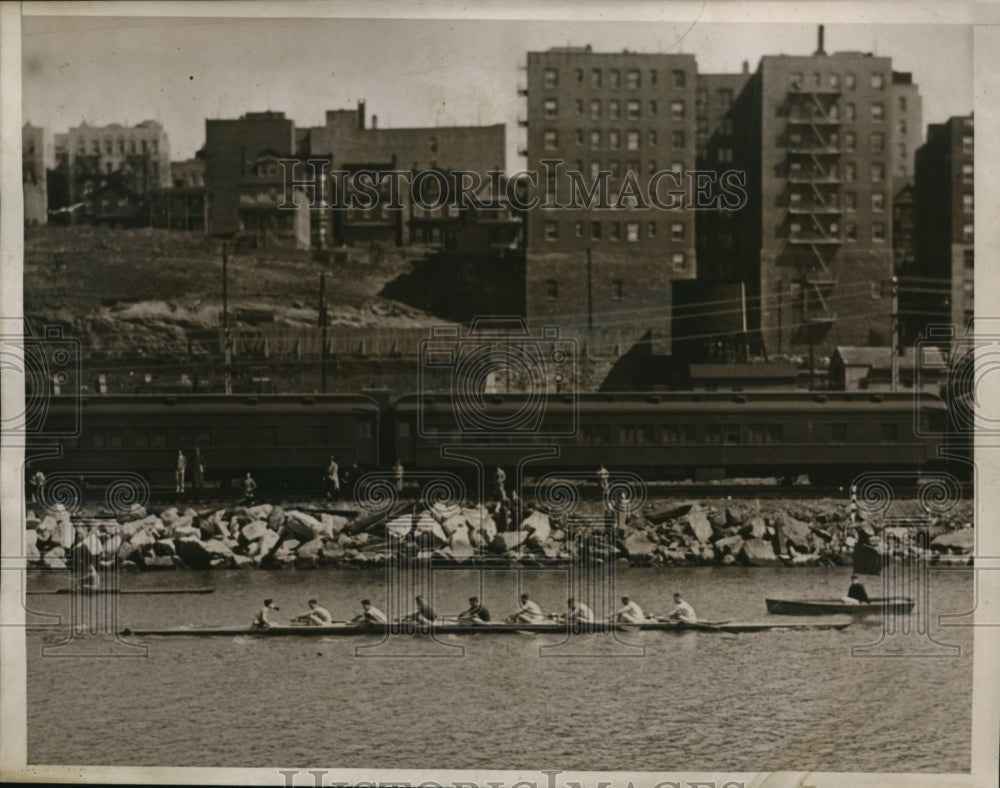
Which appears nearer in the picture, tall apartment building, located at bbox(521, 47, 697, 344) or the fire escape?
tall apartment building, located at bbox(521, 47, 697, 344)

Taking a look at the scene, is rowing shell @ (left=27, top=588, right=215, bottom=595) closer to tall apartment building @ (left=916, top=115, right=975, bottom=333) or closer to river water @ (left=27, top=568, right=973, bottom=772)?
river water @ (left=27, top=568, right=973, bottom=772)

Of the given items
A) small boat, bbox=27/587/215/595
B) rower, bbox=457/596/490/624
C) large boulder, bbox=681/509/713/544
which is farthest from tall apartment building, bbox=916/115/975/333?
small boat, bbox=27/587/215/595

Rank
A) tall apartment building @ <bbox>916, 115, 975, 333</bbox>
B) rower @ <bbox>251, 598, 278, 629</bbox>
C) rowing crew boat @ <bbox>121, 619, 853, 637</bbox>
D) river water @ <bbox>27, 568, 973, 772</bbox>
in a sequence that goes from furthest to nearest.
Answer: rower @ <bbox>251, 598, 278, 629</bbox> < rowing crew boat @ <bbox>121, 619, 853, 637</bbox> < tall apartment building @ <bbox>916, 115, 975, 333</bbox> < river water @ <bbox>27, 568, 973, 772</bbox>

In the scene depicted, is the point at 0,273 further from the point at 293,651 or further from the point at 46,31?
the point at 293,651

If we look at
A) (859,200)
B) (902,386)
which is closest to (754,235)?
(859,200)

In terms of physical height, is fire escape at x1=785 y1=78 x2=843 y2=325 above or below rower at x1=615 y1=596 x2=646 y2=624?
above

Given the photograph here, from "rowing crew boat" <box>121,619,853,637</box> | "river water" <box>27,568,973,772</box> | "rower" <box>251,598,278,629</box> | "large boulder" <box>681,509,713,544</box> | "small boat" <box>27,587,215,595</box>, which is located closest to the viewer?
"river water" <box>27,568,973,772</box>

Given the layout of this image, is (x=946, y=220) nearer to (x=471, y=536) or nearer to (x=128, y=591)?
(x=471, y=536)
